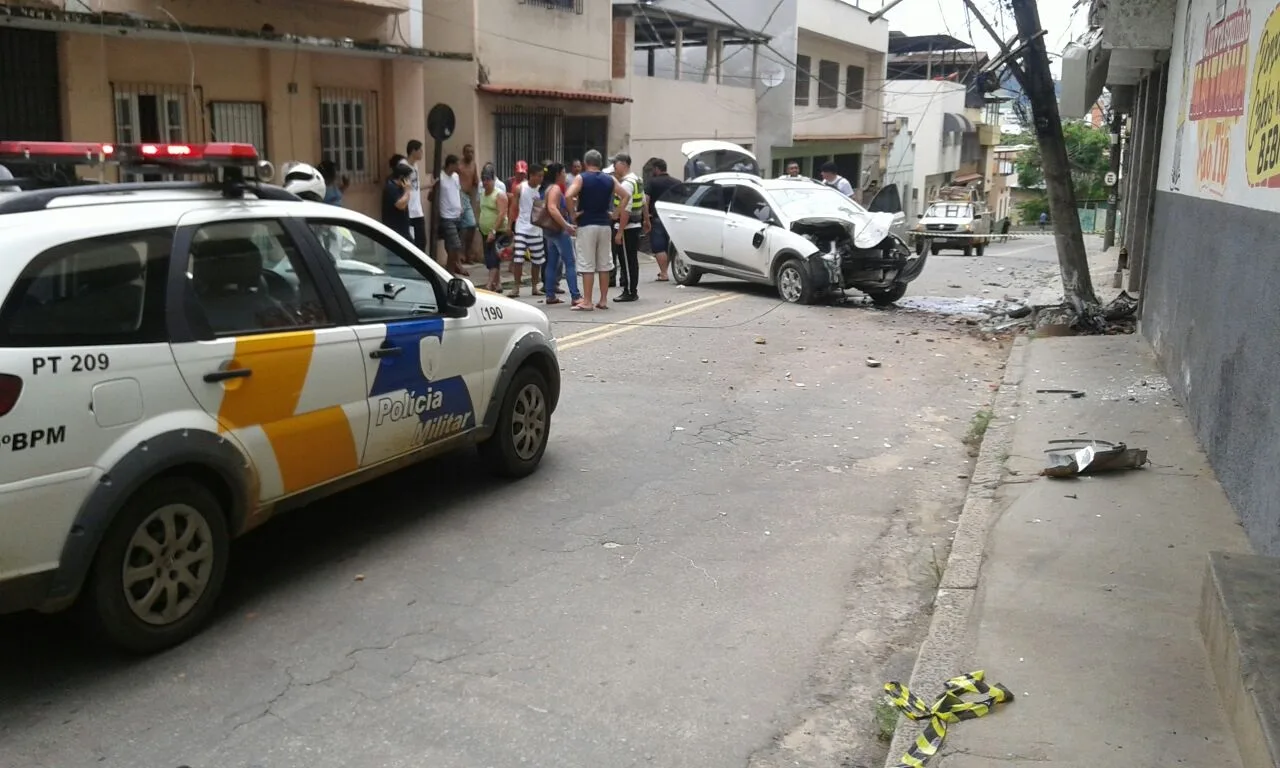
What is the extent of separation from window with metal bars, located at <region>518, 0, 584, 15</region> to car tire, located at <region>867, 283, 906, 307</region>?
9.58 m

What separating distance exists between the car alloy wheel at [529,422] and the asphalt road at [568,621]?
208 millimetres

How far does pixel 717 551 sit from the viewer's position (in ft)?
19.2

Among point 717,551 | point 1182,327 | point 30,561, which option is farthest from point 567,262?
point 30,561

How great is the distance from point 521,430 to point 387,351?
1.47 metres

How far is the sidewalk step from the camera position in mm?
3471

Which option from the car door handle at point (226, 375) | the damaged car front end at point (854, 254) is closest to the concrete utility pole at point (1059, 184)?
the damaged car front end at point (854, 254)

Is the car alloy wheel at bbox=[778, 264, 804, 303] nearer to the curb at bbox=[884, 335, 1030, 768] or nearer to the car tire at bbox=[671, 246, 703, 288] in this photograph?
the car tire at bbox=[671, 246, 703, 288]

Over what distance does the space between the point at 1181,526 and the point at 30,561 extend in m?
5.19

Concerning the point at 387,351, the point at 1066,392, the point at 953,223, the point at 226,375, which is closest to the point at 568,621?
the point at 387,351

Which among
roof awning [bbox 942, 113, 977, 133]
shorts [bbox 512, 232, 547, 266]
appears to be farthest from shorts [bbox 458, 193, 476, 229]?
roof awning [bbox 942, 113, 977, 133]

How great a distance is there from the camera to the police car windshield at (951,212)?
129 feet

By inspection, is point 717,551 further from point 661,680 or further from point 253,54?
point 253,54

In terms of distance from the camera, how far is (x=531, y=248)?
49.0 feet

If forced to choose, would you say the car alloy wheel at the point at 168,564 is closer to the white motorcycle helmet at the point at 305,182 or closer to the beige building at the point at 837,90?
the white motorcycle helmet at the point at 305,182
